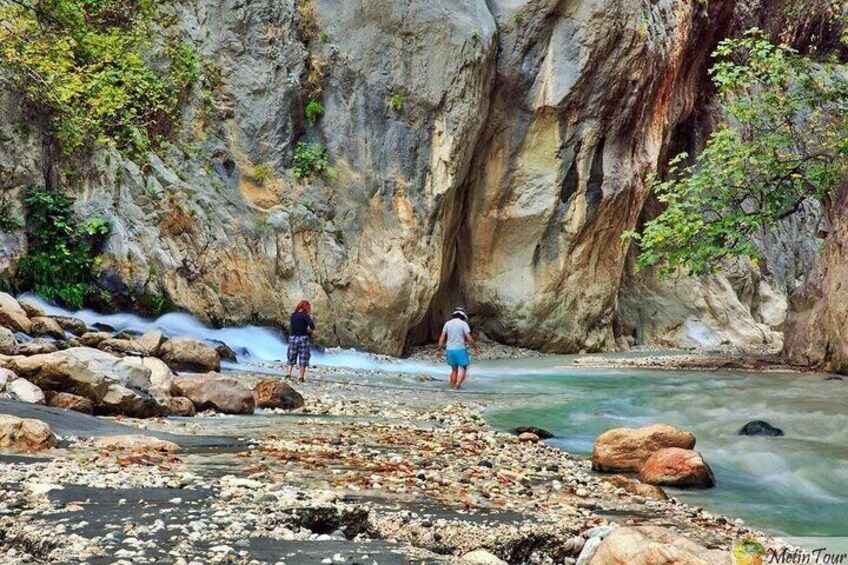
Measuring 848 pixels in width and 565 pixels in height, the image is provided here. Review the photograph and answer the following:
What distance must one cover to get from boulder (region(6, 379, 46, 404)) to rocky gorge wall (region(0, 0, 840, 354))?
30.8 feet

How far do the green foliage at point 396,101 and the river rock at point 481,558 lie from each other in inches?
827

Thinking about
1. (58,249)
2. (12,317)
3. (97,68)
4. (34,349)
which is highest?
(97,68)

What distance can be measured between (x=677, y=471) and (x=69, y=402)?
5.98 meters

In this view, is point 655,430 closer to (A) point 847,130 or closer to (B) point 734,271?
(A) point 847,130

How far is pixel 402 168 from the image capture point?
23781 mm

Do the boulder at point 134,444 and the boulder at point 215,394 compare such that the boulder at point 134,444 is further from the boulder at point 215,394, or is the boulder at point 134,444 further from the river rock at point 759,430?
the river rock at point 759,430

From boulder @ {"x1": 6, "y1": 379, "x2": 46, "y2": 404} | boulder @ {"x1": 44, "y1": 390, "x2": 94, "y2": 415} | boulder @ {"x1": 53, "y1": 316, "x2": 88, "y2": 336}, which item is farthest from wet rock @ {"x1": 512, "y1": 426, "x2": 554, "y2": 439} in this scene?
boulder @ {"x1": 53, "y1": 316, "x2": 88, "y2": 336}

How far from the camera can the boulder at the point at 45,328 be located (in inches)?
472

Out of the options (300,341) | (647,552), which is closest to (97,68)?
(300,341)

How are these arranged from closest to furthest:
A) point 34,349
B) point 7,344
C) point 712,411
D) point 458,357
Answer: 1. point 7,344
2. point 34,349
3. point 712,411
4. point 458,357

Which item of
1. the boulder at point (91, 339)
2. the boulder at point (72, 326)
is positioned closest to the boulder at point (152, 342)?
the boulder at point (91, 339)

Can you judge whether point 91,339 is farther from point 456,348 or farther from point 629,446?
point 629,446

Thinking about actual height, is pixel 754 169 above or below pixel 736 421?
above

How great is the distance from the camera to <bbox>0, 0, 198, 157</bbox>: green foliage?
14570 mm
